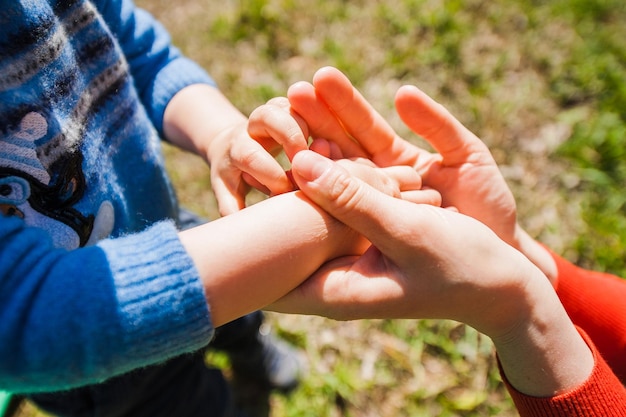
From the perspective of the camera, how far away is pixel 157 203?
1105mm

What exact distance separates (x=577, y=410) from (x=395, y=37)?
67.3 inches

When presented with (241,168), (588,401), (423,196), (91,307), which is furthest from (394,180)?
(91,307)

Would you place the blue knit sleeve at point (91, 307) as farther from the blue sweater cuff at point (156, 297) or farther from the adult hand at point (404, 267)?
the adult hand at point (404, 267)

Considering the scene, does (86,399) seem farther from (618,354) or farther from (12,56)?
(618,354)

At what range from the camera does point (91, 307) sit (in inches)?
27.2

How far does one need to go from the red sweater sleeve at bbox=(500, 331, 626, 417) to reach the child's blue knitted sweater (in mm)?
Answer: 612

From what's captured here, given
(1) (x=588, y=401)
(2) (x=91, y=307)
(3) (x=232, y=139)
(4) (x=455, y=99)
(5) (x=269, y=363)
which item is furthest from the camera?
(4) (x=455, y=99)

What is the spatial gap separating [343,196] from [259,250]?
0.16 metres

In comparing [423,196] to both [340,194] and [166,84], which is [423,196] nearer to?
[340,194]

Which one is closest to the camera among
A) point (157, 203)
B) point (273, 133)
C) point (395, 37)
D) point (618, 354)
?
point (273, 133)

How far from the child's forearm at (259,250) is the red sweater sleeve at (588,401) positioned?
18.9 inches

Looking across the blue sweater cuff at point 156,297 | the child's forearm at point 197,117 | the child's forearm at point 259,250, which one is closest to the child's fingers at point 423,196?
the child's forearm at point 259,250

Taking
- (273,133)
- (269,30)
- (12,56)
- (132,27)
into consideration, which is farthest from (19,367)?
(269,30)

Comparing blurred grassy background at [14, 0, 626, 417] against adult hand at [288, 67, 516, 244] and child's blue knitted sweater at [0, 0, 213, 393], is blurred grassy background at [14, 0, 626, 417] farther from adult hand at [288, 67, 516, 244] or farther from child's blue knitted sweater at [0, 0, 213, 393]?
child's blue knitted sweater at [0, 0, 213, 393]
